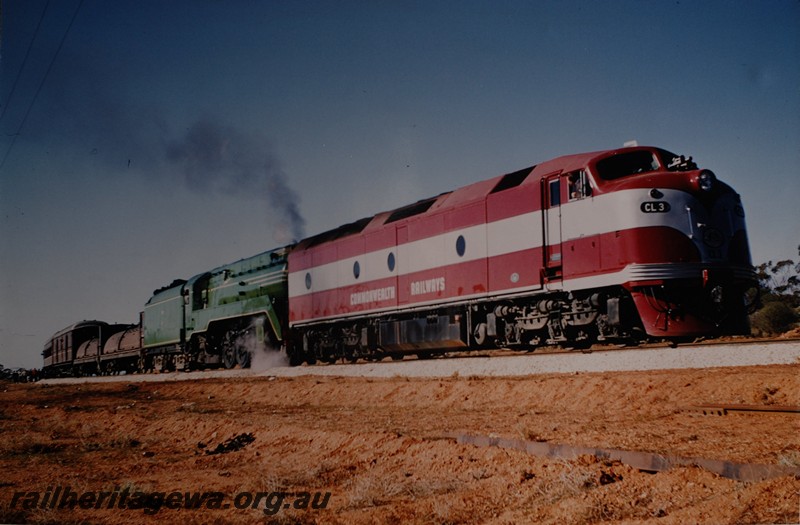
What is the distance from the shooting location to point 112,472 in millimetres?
10984

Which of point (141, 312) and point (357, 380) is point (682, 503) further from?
→ point (141, 312)

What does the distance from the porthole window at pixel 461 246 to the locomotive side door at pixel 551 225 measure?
3.15 m

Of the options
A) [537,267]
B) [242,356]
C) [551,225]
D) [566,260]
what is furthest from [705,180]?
[242,356]

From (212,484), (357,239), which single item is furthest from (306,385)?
(212,484)

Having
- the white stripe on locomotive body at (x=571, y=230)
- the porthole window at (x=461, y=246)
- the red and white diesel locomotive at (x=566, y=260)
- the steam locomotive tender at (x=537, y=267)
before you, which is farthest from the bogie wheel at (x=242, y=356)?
the porthole window at (x=461, y=246)

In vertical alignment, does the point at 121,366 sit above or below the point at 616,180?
below

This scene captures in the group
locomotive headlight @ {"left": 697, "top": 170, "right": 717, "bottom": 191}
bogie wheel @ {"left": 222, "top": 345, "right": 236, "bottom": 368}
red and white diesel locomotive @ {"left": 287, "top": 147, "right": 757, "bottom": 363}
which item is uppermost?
locomotive headlight @ {"left": 697, "top": 170, "right": 717, "bottom": 191}

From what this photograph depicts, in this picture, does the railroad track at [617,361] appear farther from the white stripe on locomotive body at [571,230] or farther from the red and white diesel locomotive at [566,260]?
the white stripe on locomotive body at [571,230]

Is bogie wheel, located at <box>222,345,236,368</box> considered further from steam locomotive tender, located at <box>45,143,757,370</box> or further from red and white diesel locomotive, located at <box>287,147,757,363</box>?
red and white diesel locomotive, located at <box>287,147,757,363</box>

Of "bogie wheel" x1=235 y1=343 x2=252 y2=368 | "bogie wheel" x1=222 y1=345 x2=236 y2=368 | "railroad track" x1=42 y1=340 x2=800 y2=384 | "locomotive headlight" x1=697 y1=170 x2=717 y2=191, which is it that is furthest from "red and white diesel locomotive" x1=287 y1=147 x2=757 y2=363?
"bogie wheel" x1=222 y1=345 x2=236 y2=368

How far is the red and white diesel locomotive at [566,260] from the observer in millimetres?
14000

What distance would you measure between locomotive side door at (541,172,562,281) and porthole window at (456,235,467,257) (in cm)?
315

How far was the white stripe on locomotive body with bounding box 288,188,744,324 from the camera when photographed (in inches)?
555

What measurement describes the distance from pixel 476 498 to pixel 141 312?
126 ft
